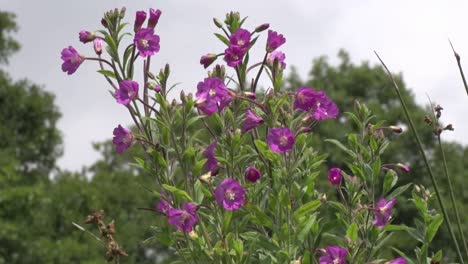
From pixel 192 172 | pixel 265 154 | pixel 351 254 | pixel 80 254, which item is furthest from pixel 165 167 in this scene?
pixel 80 254

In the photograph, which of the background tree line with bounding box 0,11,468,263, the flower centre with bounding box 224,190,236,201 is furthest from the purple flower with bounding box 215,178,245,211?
the background tree line with bounding box 0,11,468,263

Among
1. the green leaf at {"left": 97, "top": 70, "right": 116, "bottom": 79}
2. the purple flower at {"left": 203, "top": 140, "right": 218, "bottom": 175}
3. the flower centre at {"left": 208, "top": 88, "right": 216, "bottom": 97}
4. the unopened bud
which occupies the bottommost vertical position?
the purple flower at {"left": 203, "top": 140, "right": 218, "bottom": 175}

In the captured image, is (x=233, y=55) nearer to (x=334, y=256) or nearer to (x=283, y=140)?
(x=283, y=140)

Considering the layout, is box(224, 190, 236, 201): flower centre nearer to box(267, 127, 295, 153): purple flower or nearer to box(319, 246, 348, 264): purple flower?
box(267, 127, 295, 153): purple flower

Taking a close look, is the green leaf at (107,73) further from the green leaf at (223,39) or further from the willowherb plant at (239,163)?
the green leaf at (223,39)

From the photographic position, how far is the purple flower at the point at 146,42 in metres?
2.99

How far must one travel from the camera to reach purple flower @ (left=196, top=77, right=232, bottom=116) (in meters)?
2.90

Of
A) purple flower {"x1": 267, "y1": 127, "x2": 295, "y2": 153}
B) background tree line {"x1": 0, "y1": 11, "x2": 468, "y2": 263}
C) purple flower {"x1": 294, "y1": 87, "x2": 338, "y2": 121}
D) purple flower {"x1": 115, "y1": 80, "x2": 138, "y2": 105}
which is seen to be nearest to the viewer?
purple flower {"x1": 267, "y1": 127, "x2": 295, "y2": 153}

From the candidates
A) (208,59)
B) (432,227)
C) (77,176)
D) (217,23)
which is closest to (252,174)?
(208,59)

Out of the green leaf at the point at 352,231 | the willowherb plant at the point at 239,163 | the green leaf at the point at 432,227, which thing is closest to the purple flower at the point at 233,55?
the willowherb plant at the point at 239,163

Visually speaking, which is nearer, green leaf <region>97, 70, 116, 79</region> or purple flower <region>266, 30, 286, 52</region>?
green leaf <region>97, 70, 116, 79</region>

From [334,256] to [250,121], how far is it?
0.52 meters

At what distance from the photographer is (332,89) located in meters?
24.4

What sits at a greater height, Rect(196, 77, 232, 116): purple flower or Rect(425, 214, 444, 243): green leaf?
Rect(196, 77, 232, 116): purple flower
